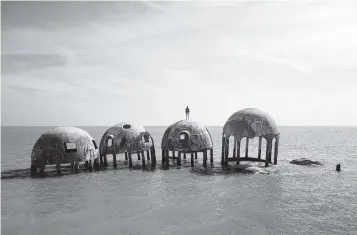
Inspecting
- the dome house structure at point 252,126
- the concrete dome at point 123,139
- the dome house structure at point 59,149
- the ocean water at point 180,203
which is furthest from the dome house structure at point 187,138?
the dome house structure at point 59,149

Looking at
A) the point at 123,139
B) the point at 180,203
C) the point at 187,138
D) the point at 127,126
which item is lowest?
the point at 180,203

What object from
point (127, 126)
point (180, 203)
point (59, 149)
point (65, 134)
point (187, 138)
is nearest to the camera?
point (180, 203)

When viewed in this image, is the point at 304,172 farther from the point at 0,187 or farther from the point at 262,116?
the point at 0,187

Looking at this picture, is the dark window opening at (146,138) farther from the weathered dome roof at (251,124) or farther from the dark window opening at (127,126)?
the weathered dome roof at (251,124)

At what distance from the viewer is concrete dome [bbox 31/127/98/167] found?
27.2m

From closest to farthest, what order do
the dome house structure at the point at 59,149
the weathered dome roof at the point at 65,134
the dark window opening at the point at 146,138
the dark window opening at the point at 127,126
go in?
the dome house structure at the point at 59,149 < the weathered dome roof at the point at 65,134 < the dark window opening at the point at 127,126 < the dark window opening at the point at 146,138

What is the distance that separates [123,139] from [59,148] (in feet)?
22.0

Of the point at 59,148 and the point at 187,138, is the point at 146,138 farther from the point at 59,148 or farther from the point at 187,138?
the point at 59,148

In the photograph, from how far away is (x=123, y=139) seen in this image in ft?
102

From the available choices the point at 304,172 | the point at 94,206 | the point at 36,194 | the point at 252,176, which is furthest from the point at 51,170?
the point at 304,172

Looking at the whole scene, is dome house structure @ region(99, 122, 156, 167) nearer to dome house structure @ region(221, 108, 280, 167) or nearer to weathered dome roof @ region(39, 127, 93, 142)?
weathered dome roof @ region(39, 127, 93, 142)

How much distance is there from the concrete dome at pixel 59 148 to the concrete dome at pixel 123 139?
2603 millimetres

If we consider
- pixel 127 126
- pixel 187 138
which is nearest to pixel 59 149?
pixel 127 126

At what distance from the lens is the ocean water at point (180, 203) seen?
15.9 metres
